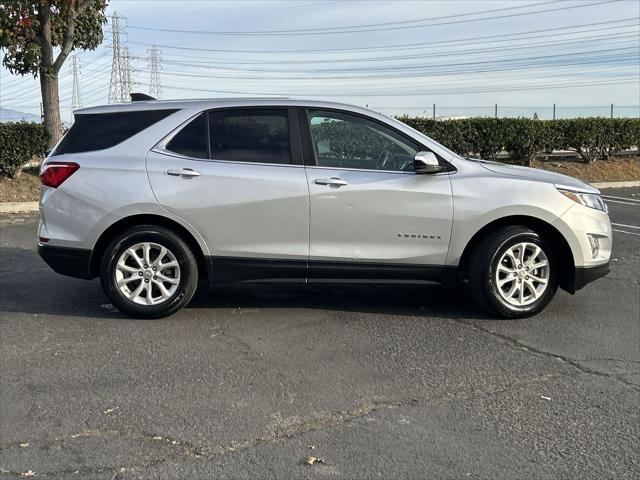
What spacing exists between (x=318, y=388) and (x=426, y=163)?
2.11 metres

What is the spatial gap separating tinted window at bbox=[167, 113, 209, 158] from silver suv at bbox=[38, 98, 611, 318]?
1 centimetres

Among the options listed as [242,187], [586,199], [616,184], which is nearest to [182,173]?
[242,187]

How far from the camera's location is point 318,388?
4082 millimetres

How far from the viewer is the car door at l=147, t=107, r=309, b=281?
5.24 meters

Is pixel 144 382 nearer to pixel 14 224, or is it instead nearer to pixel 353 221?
pixel 353 221

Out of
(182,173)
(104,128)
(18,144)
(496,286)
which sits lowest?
(496,286)

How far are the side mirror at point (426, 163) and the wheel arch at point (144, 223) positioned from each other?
1.89m

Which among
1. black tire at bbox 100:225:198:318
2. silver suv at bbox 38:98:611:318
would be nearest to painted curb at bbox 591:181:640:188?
silver suv at bbox 38:98:611:318

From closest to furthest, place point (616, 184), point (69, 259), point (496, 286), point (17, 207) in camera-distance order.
Answer: point (69, 259) < point (496, 286) < point (17, 207) < point (616, 184)

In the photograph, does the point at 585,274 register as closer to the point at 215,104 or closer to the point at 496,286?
the point at 496,286

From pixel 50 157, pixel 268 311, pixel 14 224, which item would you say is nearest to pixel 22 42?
pixel 14 224

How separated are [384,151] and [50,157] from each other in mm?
2812

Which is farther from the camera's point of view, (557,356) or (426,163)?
(426,163)

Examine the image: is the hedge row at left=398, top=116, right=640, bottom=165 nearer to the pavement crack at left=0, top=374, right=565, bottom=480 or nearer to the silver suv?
the silver suv
